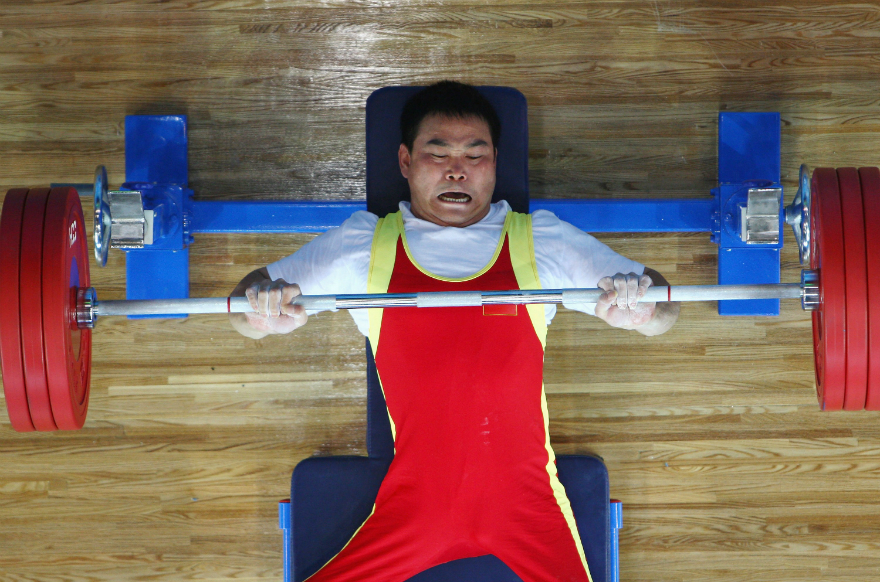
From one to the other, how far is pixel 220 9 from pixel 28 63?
0.65 metres

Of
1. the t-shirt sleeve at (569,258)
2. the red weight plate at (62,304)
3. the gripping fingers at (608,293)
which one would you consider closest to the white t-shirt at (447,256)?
the t-shirt sleeve at (569,258)

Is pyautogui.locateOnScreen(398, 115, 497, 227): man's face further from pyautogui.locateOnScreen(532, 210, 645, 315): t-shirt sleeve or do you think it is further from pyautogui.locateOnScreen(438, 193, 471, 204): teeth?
pyautogui.locateOnScreen(532, 210, 645, 315): t-shirt sleeve

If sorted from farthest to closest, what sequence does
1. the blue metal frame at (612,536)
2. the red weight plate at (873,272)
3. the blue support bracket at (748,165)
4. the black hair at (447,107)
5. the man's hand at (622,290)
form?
the blue support bracket at (748,165), the blue metal frame at (612,536), the black hair at (447,107), the man's hand at (622,290), the red weight plate at (873,272)

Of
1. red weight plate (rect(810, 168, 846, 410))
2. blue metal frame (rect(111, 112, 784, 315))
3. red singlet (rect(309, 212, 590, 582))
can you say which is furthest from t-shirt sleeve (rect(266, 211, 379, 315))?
red weight plate (rect(810, 168, 846, 410))

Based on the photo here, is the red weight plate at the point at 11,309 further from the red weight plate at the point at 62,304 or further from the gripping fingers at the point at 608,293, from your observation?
the gripping fingers at the point at 608,293

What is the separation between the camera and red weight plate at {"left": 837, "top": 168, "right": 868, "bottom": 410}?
135cm

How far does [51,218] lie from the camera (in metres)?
1.42

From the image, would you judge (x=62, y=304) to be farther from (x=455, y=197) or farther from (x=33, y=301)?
(x=455, y=197)

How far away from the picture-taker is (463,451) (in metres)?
1.66

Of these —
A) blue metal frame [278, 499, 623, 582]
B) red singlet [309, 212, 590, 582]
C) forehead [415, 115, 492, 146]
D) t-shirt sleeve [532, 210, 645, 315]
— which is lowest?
blue metal frame [278, 499, 623, 582]

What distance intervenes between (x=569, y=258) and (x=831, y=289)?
576 mm

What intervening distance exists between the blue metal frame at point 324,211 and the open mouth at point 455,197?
0.29 meters

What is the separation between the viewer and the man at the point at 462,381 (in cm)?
164

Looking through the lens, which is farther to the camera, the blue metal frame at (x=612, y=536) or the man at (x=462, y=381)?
the blue metal frame at (x=612, y=536)
